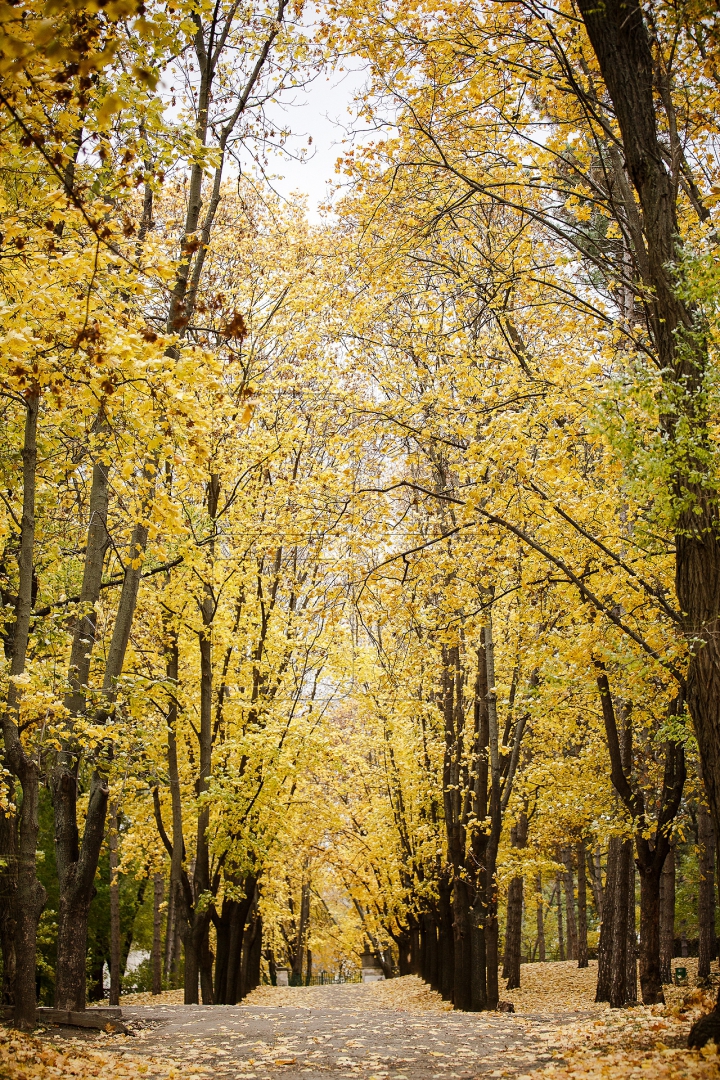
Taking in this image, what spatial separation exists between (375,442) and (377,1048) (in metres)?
6.43

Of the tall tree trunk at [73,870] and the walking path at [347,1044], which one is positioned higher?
the tall tree trunk at [73,870]

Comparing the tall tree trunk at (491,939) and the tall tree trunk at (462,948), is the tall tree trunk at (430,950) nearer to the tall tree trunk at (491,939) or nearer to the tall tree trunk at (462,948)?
the tall tree trunk at (462,948)

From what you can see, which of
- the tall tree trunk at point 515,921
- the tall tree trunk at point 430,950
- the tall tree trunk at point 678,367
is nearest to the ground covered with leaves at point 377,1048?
the tall tree trunk at point 678,367

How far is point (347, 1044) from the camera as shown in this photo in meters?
7.86

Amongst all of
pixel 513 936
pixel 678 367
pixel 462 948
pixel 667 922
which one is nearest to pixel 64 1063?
pixel 678 367

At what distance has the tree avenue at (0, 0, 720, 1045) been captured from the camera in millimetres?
5504

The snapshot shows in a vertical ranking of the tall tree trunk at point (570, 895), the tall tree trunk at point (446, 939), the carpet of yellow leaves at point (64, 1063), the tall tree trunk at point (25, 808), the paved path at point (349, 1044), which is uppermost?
the tall tree trunk at point (25, 808)

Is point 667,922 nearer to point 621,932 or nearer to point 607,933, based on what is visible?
point 607,933

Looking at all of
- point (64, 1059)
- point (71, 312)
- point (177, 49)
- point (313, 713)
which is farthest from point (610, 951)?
point (177, 49)

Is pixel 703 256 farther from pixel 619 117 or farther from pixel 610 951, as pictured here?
pixel 610 951

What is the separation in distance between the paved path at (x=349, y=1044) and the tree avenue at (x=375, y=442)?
1.48 metres

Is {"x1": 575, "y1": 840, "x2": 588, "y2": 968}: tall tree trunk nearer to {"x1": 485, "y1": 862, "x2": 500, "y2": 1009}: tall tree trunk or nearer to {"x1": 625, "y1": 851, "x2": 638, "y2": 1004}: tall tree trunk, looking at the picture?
{"x1": 625, "y1": 851, "x2": 638, "y2": 1004}: tall tree trunk

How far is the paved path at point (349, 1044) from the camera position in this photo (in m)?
6.36

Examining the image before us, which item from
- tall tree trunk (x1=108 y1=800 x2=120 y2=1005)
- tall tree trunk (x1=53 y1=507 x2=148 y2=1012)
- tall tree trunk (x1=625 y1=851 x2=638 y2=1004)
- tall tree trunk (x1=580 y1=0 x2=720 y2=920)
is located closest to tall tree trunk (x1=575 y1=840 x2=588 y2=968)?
tall tree trunk (x1=625 y1=851 x2=638 y2=1004)
